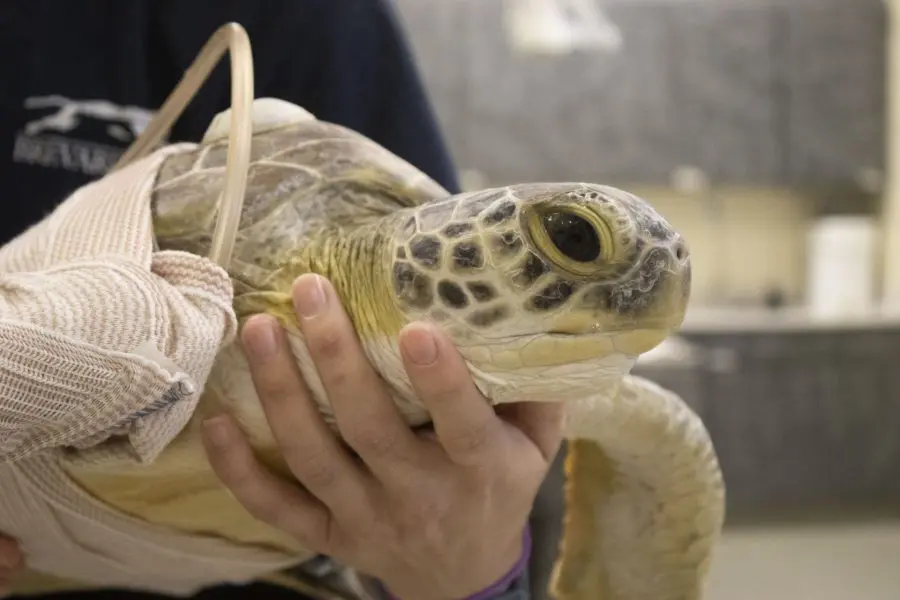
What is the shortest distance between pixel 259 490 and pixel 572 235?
0.81ft

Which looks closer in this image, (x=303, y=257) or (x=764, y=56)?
(x=303, y=257)

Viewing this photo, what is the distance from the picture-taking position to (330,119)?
0.82m

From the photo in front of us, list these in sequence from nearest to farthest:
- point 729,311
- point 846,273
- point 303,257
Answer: point 303,257 < point 846,273 < point 729,311

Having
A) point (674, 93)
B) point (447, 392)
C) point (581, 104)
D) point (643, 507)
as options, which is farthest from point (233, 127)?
point (674, 93)

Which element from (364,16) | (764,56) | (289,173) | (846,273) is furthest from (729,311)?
(289,173)

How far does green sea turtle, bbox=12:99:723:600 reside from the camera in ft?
1.31

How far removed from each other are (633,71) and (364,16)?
2.78 m

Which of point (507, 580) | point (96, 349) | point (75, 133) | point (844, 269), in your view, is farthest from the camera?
point (844, 269)

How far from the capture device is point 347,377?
458 millimetres

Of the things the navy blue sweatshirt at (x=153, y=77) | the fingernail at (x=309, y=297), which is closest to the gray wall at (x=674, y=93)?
the navy blue sweatshirt at (x=153, y=77)

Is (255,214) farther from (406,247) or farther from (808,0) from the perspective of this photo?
(808,0)

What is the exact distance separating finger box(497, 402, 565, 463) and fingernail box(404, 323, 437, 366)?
0.42 feet

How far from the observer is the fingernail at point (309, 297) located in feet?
1.48

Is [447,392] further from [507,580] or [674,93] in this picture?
[674,93]
